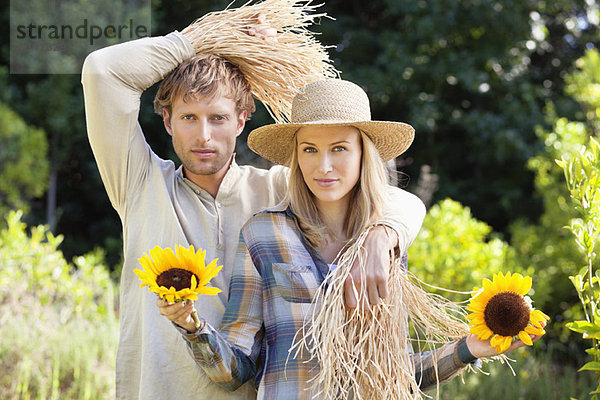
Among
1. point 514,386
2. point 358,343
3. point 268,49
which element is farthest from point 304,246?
point 514,386

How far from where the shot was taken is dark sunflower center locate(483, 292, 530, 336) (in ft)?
5.38

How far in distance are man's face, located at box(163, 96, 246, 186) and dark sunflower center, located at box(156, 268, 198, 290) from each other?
0.66 meters

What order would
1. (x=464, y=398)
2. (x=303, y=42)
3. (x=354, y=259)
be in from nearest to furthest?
1. (x=354, y=259)
2. (x=303, y=42)
3. (x=464, y=398)

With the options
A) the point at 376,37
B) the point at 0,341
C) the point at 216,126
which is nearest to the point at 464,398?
the point at 216,126

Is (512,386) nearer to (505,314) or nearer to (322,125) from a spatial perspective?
(505,314)

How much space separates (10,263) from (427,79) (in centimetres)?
578

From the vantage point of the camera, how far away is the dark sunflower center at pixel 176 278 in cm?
150

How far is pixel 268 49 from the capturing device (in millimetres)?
2232

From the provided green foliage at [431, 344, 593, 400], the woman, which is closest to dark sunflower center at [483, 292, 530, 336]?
the woman

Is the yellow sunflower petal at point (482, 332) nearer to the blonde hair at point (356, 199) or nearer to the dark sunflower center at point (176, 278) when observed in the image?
the blonde hair at point (356, 199)

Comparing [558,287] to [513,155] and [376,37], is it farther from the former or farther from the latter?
[376,37]

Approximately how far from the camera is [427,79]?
8.65 m

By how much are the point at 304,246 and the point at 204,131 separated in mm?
491

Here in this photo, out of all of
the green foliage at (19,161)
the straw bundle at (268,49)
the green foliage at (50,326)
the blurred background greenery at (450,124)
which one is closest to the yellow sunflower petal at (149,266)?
the straw bundle at (268,49)
